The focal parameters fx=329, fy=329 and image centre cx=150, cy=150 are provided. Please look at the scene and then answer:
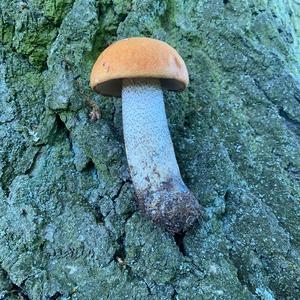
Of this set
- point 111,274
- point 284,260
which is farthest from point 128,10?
point 284,260

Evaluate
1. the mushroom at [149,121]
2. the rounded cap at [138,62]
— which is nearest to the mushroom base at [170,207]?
the mushroom at [149,121]

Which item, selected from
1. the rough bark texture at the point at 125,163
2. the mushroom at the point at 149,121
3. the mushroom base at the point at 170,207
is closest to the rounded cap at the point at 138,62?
the mushroom at the point at 149,121

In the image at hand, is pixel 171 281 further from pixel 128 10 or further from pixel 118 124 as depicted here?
pixel 128 10

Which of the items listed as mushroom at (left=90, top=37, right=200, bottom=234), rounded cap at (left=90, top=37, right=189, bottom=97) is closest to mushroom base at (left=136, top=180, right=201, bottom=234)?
mushroom at (left=90, top=37, right=200, bottom=234)

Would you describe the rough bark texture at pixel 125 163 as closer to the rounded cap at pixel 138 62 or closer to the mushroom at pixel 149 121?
the mushroom at pixel 149 121

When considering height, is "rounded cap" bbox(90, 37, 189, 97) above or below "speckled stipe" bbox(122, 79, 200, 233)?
above

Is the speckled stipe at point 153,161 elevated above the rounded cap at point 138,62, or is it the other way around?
the rounded cap at point 138,62

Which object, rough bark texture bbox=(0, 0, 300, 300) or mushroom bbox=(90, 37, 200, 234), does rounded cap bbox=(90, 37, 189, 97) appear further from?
rough bark texture bbox=(0, 0, 300, 300)
